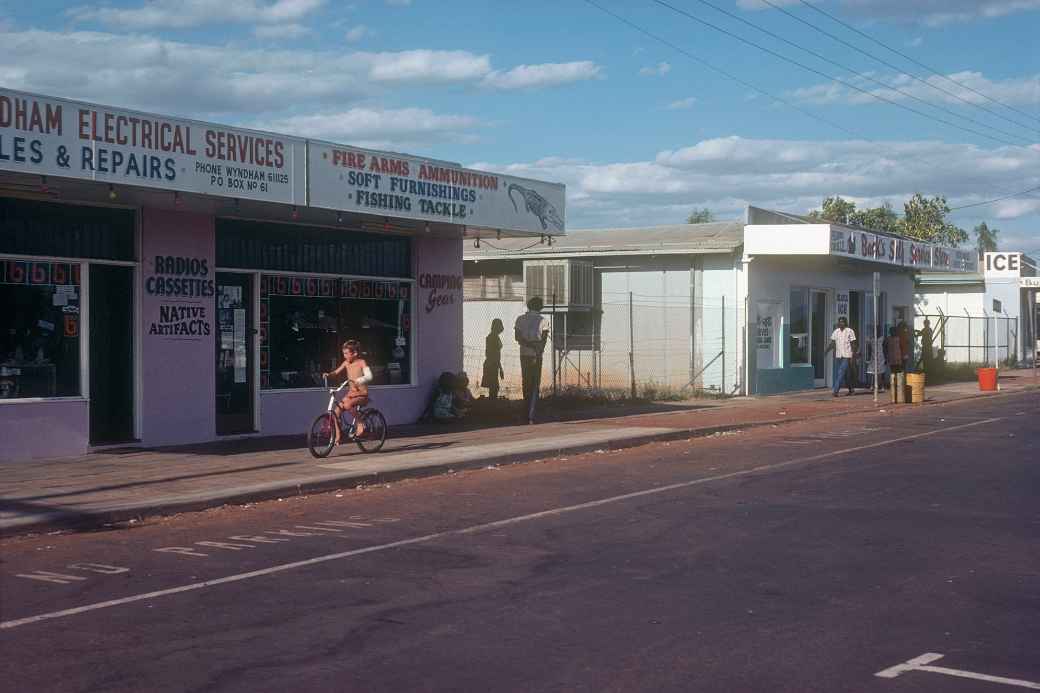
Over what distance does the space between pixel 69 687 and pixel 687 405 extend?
20.8 metres

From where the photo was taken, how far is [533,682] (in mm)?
5973

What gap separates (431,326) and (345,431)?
4.74 meters

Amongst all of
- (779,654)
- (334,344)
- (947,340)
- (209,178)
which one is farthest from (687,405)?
(947,340)

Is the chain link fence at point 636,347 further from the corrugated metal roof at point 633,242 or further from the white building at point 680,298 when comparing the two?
the corrugated metal roof at point 633,242

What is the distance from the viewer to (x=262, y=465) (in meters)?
14.6

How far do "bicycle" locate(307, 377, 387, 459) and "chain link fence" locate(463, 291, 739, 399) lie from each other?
12030mm

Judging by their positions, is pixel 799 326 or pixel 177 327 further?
pixel 799 326

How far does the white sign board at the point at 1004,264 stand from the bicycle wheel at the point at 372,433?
36.5m

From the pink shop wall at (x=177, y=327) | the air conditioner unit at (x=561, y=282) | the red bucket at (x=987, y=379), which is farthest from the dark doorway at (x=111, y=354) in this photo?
the red bucket at (x=987, y=379)

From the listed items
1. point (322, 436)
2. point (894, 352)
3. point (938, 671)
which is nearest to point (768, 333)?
point (894, 352)

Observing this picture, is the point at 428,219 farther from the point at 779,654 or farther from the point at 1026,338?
the point at 1026,338

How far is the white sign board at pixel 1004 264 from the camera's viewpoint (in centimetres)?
4606

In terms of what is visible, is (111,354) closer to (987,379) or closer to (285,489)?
(285,489)

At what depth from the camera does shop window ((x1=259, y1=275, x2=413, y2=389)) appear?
1803cm
